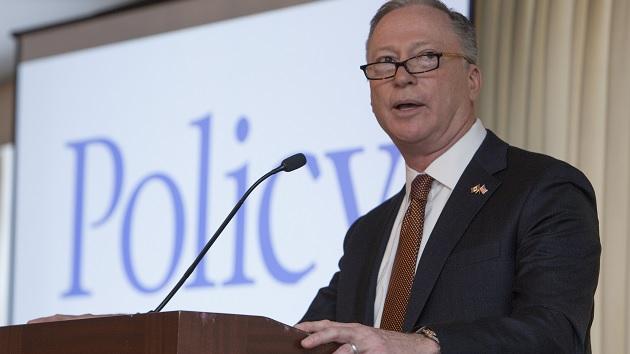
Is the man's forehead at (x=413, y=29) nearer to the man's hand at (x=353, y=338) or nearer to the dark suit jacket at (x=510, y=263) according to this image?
the dark suit jacket at (x=510, y=263)

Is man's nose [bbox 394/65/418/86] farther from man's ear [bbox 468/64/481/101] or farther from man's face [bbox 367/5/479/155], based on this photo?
man's ear [bbox 468/64/481/101]

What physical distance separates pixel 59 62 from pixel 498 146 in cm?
330

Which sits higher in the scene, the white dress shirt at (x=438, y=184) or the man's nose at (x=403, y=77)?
the man's nose at (x=403, y=77)

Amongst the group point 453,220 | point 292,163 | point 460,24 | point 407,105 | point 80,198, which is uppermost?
point 460,24

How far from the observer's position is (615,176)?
4.08 m

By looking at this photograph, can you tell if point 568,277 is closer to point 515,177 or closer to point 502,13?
point 515,177

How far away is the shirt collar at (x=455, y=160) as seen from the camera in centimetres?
278

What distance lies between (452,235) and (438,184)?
25 cm

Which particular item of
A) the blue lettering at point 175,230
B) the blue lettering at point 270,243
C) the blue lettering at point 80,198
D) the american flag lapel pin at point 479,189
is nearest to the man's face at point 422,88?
the american flag lapel pin at point 479,189

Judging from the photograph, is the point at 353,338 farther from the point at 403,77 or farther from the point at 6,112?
the point at 6,112

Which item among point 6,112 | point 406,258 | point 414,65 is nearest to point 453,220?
point 406,258

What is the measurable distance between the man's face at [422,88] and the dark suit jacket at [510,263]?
12 centimetres

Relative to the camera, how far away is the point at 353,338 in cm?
209

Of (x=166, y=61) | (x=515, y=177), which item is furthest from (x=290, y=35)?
(x=515, y=177)
